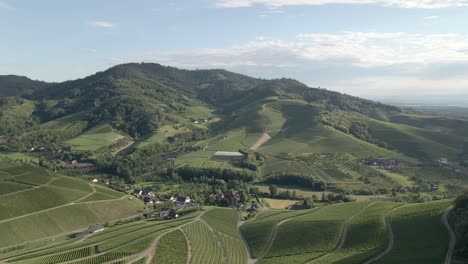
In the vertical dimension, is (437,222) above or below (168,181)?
above

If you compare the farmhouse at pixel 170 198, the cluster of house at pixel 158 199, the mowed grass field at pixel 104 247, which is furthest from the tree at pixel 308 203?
the farmhouse at pixel 170 198

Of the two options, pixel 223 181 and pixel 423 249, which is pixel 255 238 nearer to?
pixel 423 249

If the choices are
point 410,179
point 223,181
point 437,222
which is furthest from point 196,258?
point 410,179

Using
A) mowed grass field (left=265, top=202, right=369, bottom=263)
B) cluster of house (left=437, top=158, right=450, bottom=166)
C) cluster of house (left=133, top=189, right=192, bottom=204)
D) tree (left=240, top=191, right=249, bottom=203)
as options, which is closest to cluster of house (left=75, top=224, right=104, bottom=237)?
cluster of house (left=133, top=189, right=192, bottom=204)

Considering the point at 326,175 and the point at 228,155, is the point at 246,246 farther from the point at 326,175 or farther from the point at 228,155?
the point at 228,155

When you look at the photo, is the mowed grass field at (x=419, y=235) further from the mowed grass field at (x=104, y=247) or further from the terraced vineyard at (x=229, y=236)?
the mowed grass field at (x=104, y=247)

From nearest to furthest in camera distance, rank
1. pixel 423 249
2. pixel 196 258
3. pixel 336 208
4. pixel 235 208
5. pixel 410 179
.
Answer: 1. pixel 423 249
2. pixel 196 258
3. pixel 336 208
4. pixel 235 208
5. pixel 410 179

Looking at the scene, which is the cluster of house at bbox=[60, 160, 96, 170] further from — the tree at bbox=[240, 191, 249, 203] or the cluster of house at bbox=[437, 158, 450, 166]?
the cluster of house at bbox=[437, 158, 450, 166]
